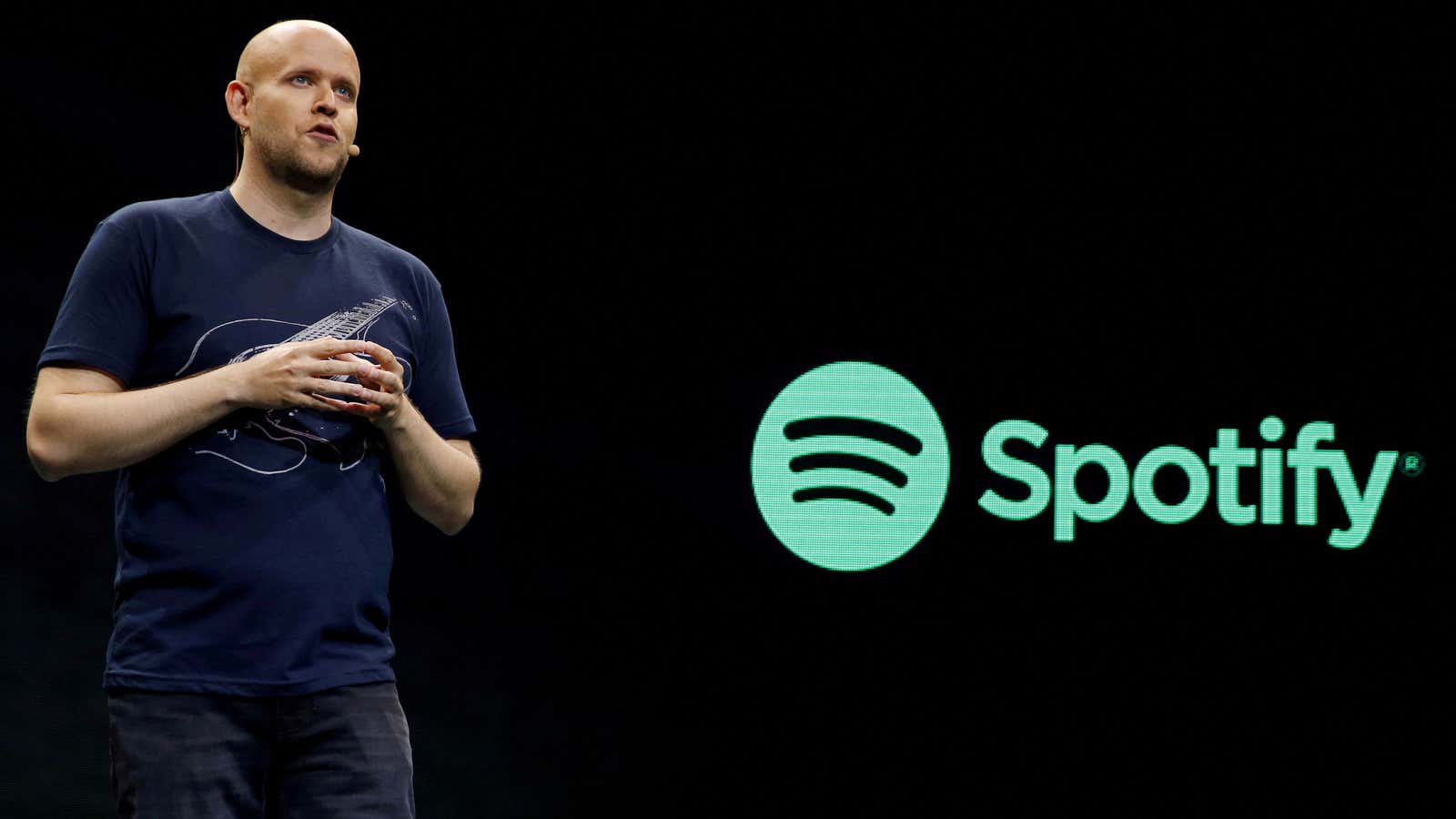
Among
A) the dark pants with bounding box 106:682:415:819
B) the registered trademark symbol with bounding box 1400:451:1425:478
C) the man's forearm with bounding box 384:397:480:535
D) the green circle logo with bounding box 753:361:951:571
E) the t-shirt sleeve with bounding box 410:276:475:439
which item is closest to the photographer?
the dark pants with bounding box 106:682:415:819

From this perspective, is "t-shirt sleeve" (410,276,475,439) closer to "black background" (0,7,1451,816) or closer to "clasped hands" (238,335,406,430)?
"clasped hands" (238,335,406,430)

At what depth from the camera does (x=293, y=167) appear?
1565 mm

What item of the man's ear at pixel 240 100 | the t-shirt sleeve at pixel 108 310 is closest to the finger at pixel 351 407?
the t-shirt sleeve at pixel 108 310

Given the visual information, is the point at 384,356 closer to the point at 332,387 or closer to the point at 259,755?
the point at 332,387

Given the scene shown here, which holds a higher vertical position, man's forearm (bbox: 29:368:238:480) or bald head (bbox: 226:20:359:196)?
bald head (bbox: 226:20:359:196)

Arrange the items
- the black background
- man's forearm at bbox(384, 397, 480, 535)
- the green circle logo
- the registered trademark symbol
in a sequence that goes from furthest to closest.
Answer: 1. the green circle logo
2. the registered trademark symbol
3. the black background
4. man's forearm at bbox(384, 397, 480, 535)

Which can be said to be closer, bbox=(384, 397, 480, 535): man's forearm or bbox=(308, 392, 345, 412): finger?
bbox=(308, 392, 345, 412): finger

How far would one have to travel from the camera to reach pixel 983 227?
423cm

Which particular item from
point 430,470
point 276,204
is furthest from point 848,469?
point 276,204

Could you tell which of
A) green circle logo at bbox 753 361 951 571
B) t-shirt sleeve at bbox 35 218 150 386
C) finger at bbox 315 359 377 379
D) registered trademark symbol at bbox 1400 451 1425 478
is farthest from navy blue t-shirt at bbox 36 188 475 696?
registered trademark symbol at bbox 1400 451 1425 478

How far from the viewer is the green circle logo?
13.8 feet

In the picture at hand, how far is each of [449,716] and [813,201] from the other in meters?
1.96

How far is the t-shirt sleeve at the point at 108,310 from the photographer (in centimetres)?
143

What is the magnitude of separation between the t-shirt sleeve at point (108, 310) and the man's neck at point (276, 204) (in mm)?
149
